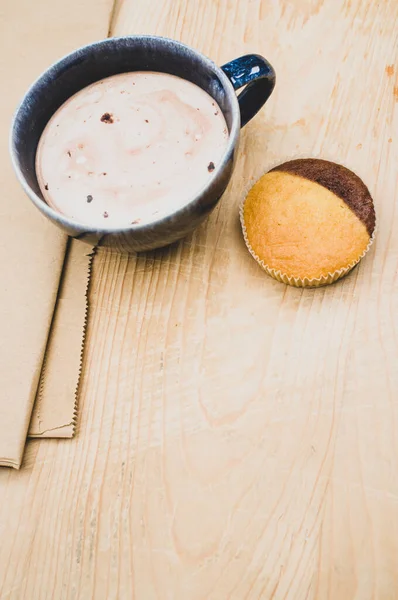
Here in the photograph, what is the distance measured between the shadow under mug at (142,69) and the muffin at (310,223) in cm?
9

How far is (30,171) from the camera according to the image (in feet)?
2.11

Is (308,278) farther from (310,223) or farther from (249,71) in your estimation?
(249,71)

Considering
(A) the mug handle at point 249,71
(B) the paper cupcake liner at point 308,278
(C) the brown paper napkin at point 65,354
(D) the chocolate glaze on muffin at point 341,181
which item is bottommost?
(C) the brown paper napkin at point 65,354

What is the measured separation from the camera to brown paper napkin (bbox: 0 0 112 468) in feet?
2.22

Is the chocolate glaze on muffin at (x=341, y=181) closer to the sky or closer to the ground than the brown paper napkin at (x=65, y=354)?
closer to the sky

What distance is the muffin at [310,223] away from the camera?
0.69 m

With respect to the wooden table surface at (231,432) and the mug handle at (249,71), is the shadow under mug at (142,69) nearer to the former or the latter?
the mug handle at (249,71)

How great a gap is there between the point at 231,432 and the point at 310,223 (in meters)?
0.27

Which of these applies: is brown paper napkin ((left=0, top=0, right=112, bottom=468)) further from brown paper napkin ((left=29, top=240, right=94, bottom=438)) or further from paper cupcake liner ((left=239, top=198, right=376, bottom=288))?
paper cupcake liner ((left=239, top=198, right=376, bottom=288))

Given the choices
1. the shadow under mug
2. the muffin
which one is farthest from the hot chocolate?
the muffin

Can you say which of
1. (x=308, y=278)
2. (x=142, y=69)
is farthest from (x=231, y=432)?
(x=142, y=69)

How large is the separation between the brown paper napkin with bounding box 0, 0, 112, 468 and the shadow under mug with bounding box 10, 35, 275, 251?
0.13 m

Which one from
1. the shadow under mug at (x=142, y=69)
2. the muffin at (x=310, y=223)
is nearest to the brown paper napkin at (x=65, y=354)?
the shadow under mug at (x=142, y=69)

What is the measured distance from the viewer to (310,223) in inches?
27.3
